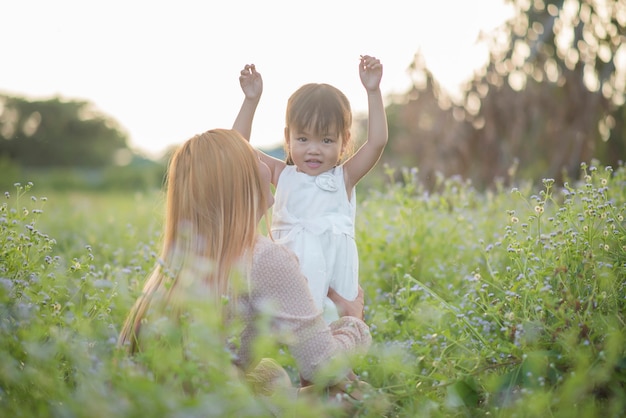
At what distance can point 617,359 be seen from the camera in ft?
Result: 6.16

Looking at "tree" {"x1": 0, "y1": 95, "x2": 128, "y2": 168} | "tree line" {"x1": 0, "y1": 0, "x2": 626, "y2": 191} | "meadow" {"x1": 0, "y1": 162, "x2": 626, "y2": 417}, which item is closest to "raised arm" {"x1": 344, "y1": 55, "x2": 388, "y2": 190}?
"meadow" {"x1": 0, "y1": 162, "x2": 626, "y2": 417}

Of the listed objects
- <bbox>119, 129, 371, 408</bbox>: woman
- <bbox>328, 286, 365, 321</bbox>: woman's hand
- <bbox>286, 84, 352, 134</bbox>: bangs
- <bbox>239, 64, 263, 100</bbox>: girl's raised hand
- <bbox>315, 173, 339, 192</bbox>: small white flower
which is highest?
<bbox>239, 64, 263, 100</bbox>: girl's raised hand

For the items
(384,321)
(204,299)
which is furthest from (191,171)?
(384,321)

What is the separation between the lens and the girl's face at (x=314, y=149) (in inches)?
103

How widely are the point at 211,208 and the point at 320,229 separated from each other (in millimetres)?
604

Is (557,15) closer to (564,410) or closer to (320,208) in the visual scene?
(320,208)

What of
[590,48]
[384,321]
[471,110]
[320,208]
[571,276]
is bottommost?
[384,321]

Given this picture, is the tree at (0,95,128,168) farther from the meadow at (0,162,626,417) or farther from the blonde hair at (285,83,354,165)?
the meadow at (0,162,626,417)

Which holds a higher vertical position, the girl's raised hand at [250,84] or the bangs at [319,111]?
the girl's raised hand at [250,84]

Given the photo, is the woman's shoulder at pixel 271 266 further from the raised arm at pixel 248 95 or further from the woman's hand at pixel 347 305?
the raised arm at pixel 248 95

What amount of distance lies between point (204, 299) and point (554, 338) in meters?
1.12

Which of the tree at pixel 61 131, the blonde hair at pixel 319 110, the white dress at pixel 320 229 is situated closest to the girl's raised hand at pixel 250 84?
the blonde hair at pixel 319 110

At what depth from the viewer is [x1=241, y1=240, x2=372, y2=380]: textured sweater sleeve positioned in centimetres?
199

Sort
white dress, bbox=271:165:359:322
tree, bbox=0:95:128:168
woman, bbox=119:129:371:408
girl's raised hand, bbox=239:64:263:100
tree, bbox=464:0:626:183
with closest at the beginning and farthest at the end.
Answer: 1. woman, bbox=119:129:371:408
2. white dress, bbox=271:165:359:322
3. girl's raised hand, bbox=239:64:263:100
4. tree, bbox=464:0:626:183
5. tree, bbox=0:95:128:168
